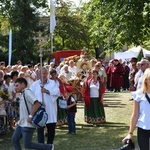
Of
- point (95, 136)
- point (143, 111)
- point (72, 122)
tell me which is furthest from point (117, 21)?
point (143, 111)

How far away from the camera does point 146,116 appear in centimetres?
508

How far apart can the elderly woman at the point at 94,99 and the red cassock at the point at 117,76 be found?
11681 millimetres

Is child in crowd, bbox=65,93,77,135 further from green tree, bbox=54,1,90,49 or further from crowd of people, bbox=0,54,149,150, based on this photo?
green tree, bbox=54,1,90,49

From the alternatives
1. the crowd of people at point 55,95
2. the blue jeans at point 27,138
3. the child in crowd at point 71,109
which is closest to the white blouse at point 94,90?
the crowd of people at point 55,95

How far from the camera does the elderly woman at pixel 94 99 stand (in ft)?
37.3

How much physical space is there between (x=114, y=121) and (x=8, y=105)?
131 inches

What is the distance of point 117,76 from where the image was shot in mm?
23312

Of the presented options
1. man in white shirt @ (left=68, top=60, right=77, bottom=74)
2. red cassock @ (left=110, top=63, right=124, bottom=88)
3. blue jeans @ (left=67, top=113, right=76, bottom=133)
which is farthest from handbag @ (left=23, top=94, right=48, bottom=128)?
red cassock @ (left=110, top=63, right=124, bottom=88)

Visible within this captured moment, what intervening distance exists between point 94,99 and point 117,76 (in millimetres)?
11941

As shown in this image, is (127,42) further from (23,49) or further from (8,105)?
(23,49)

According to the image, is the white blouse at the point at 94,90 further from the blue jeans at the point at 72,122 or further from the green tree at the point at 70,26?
the green tree at the point at 70,26

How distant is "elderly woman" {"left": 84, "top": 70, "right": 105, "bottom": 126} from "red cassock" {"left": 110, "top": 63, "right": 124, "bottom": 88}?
11681 millimetres

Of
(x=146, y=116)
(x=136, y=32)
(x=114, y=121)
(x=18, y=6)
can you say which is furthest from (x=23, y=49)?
(x=146, y=116)

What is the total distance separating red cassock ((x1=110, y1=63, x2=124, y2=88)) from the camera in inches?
920
